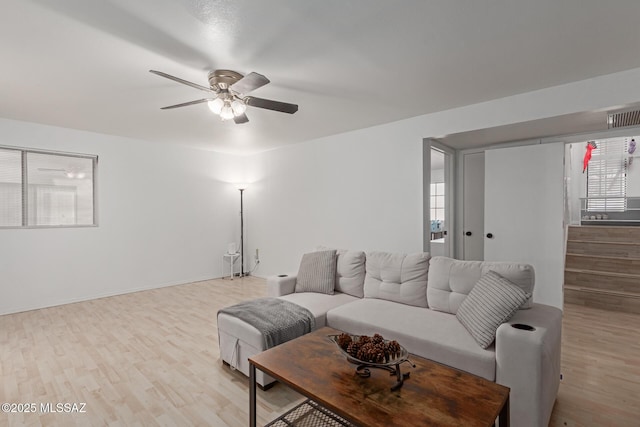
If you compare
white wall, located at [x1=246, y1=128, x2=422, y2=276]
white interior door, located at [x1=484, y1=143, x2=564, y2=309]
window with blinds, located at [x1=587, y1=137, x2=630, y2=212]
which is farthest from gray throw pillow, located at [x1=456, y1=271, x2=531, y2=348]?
window with blinds, located at [x1=587, y1=137, x2=630, y2=212]

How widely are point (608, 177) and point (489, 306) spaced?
20.0ft

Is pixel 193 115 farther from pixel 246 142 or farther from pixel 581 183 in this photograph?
pixel 581 183

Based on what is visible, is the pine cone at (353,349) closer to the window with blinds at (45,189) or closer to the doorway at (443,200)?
the doorway at (443,200)

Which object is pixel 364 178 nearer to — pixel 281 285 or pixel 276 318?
pixel 281 285

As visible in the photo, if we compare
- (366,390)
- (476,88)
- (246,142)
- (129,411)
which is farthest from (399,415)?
(246,142)

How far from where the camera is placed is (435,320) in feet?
7.63

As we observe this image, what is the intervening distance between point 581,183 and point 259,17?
6975 millimetres

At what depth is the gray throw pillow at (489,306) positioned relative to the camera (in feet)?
6.27

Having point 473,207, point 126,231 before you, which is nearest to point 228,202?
point 126,231

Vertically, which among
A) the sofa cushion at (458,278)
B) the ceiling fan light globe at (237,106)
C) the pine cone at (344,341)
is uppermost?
the ceiling fan light globe at (237,106)

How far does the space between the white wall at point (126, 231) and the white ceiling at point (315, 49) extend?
48.4 inches

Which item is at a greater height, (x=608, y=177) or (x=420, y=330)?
(x=608, y=177)

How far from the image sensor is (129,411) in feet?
6.61

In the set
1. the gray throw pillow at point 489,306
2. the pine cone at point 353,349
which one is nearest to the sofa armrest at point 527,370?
the gray throw pillow at point 489,306
